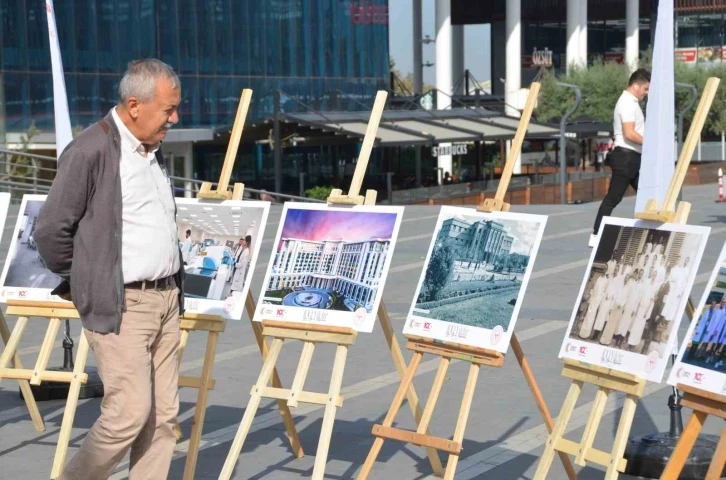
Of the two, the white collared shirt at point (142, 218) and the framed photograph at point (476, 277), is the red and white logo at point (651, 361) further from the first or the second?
the white collared shirt at point (142, 218)

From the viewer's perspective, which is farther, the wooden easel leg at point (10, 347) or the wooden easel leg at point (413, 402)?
the wooden easel leg at point (10, 347)

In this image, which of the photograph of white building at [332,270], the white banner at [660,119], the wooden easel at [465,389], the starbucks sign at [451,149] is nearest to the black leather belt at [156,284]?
the photograph of white building at [332,270]

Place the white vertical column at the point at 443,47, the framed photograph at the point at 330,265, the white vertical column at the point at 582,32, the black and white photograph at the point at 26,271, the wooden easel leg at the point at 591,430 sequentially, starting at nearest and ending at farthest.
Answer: the wooden easel leg at the point at 591,430 → the framed photograph at the point at 330,265 → the black and white photograph at the point at 26,271 → the white vertical column at the point at 443,47 → the white vertical column at the point at 582,32

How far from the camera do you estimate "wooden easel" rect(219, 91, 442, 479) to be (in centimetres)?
546

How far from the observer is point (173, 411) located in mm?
4996

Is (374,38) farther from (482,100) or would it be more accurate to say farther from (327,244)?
(327,244)

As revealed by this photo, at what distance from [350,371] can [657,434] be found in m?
2.81

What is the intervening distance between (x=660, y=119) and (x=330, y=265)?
1742 mm

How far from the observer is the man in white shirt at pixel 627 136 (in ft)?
31.7

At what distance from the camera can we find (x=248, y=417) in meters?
5.59

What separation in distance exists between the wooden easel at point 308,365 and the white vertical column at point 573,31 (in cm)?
5095

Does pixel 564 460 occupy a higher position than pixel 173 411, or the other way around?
pixel 173 411

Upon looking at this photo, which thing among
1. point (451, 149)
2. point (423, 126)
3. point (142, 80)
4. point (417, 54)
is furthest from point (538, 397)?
point (417, 54)

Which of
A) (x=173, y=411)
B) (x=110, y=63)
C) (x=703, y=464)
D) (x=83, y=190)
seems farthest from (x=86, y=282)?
(x=110, y=63)
